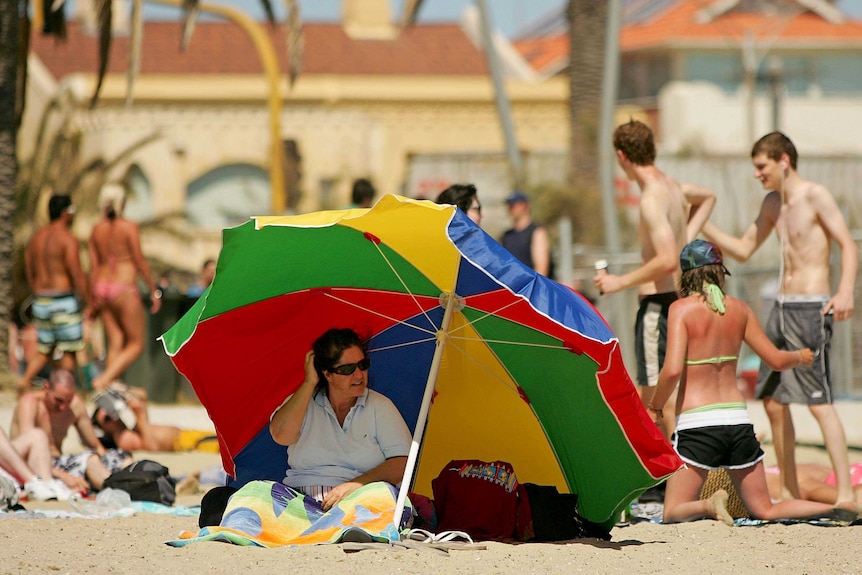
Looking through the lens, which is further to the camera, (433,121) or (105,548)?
(433,121)

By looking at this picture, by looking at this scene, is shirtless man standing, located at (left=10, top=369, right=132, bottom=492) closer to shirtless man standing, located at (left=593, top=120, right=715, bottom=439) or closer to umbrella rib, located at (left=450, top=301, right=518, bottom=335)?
umbrella rib, located at (left=450, top=301, right=518, bottom=335)

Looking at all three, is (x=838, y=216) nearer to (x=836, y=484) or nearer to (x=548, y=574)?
(x=836, y=484)

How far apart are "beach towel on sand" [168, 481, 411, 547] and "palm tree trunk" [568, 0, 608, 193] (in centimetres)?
1302

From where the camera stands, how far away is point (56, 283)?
10.9 m

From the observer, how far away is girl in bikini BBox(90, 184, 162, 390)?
11.2 m

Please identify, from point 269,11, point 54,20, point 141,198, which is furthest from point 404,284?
point 141,198

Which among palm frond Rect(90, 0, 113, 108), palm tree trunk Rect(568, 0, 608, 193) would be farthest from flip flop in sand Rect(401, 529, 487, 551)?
palm tree trunk Rect(568, 0, 608, 193)

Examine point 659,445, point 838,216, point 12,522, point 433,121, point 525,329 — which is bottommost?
point 12,522

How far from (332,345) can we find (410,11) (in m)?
13.0

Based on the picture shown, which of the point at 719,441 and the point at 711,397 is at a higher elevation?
the point at 711,397

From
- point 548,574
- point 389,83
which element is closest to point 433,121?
point 389,83

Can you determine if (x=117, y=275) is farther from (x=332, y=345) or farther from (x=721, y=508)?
(x=721, y=508)

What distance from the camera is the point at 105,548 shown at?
571 cm

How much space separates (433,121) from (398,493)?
26440 millimetres
